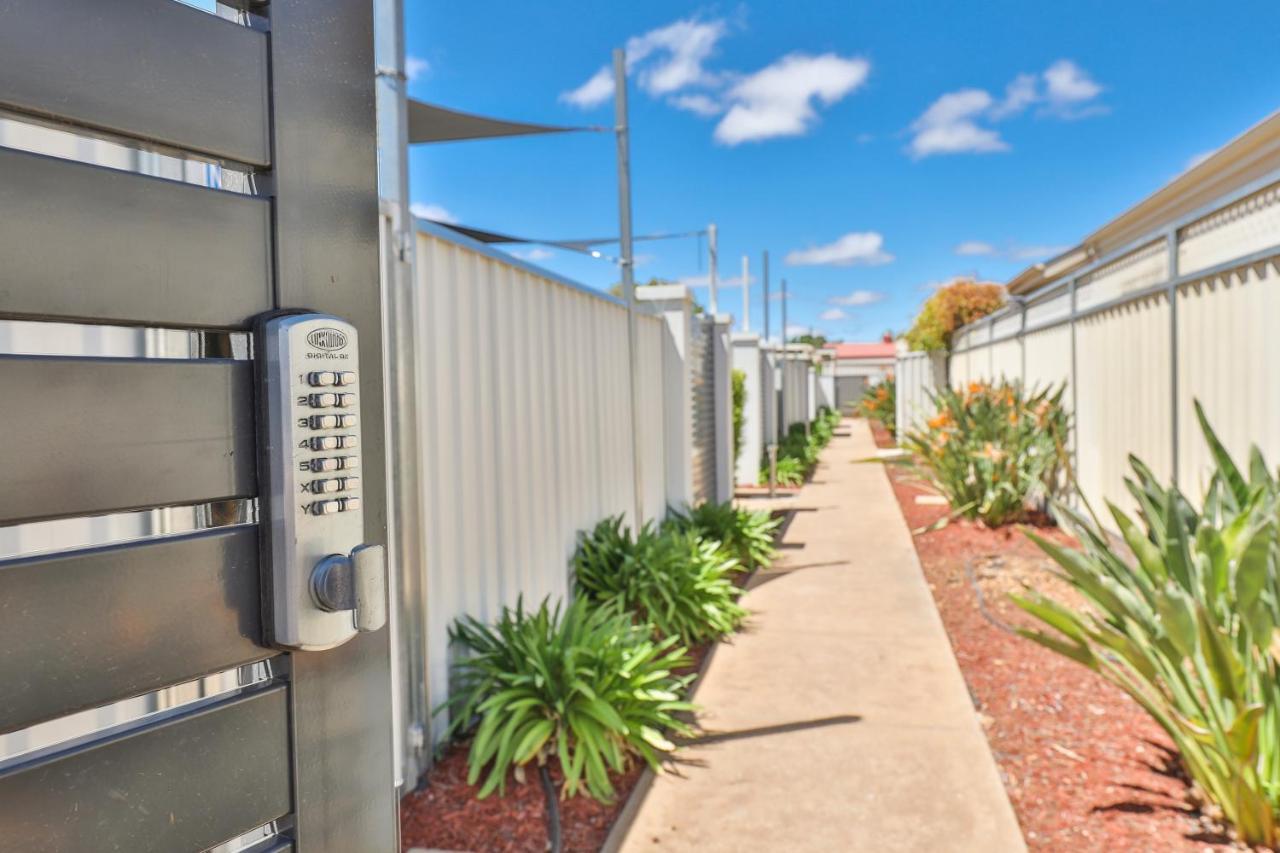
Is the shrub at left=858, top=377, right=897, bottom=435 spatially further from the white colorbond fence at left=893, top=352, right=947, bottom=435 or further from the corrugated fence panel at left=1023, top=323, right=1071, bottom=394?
the corrugated fence panel at left=1023, top=323, right=1071, bottom=394

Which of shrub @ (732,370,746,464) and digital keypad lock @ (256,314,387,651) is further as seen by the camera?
shrub @ (732,370,746,464)

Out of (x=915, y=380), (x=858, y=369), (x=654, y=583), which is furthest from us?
(x=858, y=369)

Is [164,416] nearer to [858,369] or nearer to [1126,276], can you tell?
[1126,276]

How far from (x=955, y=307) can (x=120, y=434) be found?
→ 2047 cm

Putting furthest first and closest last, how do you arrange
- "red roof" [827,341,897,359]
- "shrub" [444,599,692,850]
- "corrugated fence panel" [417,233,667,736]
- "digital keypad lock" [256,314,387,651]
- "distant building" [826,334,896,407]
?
"red roof" [827,341,897,359] → "distant building" [826,334,896,407] → "corrugated fence panel" [417,233,667,736] → "shrub" [444,599,692,850] → "digital keypad lock" [256,314,387,651]

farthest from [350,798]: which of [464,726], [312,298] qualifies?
[464,726]

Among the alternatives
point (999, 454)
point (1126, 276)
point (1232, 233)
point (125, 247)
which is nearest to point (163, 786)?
point (125, 247)

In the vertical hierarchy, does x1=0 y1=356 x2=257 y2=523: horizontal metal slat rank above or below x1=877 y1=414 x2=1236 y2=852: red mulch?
above

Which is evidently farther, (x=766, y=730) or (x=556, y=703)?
(x=766, y=730)

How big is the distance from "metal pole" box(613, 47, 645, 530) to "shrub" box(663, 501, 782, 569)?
50.0 inches

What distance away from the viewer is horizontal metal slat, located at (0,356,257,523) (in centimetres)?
78

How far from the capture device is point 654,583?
5285 millimetres

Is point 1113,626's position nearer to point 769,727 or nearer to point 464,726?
point 769,727

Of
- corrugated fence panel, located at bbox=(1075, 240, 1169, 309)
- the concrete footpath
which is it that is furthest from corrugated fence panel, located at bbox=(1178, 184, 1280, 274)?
the concrete footpath
